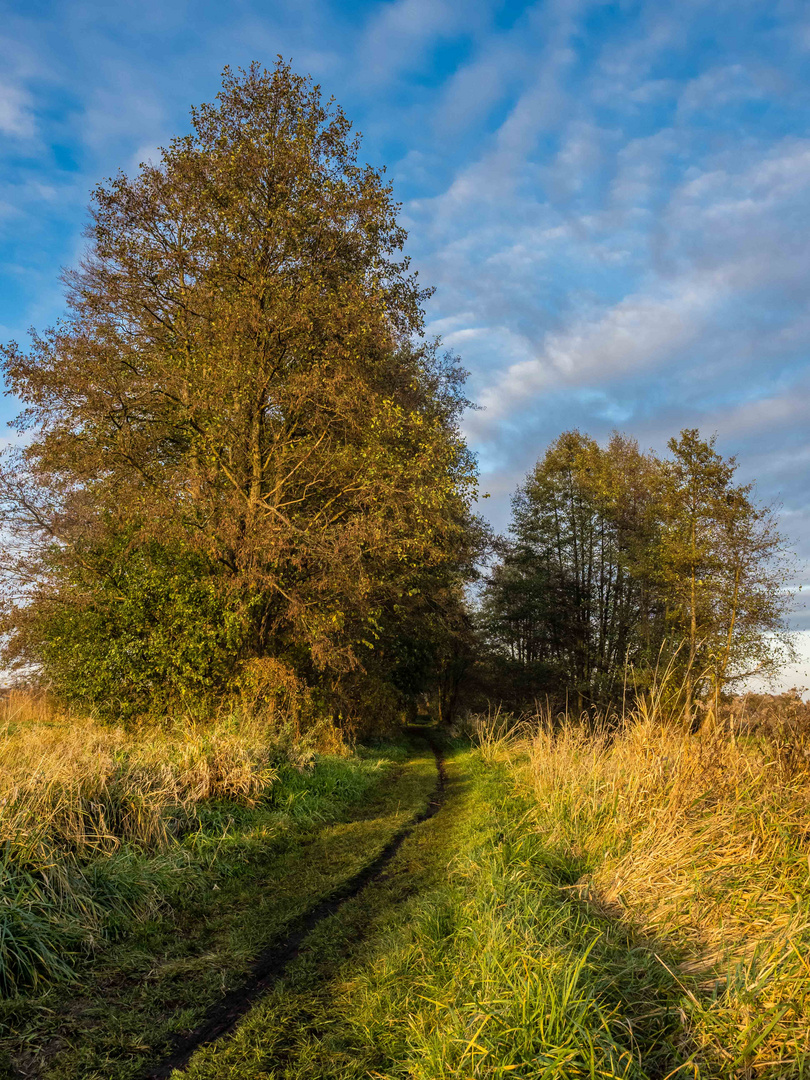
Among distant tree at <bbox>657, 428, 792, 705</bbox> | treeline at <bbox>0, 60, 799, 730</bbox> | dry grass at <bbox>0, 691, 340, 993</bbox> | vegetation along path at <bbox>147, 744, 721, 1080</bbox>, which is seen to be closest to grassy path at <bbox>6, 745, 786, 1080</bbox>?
vegetation along path at <bbox>147, 744, 721, 1080</bbox>

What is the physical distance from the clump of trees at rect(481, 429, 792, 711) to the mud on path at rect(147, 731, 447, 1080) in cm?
1819

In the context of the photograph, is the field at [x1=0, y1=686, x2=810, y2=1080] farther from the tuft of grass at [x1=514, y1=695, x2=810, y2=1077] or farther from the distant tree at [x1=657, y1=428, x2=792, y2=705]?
the distant tree at [x1=657, y1=428, x2=792, y2=705]

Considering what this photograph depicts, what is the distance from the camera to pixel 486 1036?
2.70m

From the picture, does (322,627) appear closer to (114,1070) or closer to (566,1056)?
(114,1070)

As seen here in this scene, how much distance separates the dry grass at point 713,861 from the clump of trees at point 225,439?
6814mm

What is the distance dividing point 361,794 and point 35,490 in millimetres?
9303

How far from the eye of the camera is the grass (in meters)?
3.50

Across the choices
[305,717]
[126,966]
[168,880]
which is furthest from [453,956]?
[305,717]

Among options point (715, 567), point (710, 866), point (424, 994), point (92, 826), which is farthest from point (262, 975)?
point (715, 567)

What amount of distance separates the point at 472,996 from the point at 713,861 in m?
2.39

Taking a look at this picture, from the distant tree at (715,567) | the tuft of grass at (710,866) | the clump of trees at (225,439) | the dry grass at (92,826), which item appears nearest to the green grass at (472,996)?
the tuft of grass at (710,866)

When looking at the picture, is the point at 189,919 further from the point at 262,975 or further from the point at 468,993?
the point at 468,993

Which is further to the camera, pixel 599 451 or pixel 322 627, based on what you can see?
pixel 599 451

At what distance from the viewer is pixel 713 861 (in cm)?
449
